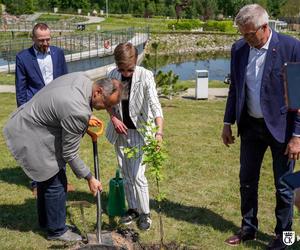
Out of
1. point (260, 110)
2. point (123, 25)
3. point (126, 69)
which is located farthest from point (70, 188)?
Answer: point (123, 25)

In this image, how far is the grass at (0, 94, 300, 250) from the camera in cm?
429

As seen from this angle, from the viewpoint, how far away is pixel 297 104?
2.88 m

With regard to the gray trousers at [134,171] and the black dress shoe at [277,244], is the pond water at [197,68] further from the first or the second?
the black dress shoe at [277,244]

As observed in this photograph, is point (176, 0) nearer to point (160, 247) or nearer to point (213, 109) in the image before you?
point (213, 109)

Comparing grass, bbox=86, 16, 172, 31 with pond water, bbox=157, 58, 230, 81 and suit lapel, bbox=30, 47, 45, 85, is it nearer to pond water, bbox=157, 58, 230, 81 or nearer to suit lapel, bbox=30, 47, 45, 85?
pond water, bbox=157, 58, 230, 81

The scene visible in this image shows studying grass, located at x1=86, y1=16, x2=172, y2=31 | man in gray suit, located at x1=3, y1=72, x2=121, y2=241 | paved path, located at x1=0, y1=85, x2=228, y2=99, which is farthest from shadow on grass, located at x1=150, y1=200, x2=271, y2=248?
grass, located at x1=86, y1=16, x2=172, y2=31

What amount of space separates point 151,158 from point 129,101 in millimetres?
811

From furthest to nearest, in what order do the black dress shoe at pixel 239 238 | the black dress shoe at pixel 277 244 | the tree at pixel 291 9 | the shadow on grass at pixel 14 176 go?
the tree at pixel 291 9 → the shadow on grass at pixel 14 176 → the black dress shoe at pixel 239 238 → the black dress shoe at pixel 277 244

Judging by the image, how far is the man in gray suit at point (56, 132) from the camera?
3.37 metres

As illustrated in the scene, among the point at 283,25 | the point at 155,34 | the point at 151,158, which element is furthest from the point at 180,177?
the point at 283,25

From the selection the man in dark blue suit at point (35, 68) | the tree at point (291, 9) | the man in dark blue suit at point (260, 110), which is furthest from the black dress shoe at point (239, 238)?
the tree at point (291, 9)

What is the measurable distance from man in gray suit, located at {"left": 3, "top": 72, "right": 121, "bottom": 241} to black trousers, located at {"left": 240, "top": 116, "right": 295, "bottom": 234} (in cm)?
123

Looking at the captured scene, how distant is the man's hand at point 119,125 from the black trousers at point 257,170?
1.03 m

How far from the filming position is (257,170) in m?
4.04
